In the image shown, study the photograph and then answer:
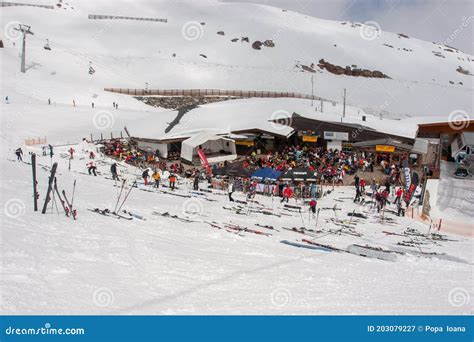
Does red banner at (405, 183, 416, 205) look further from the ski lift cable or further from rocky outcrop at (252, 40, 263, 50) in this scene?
rocky outcrop at (252, 40, 263, 50)

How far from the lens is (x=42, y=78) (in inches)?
1864

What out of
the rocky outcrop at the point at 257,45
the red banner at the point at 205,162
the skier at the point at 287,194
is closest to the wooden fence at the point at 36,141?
the red banner at the point at 205,162

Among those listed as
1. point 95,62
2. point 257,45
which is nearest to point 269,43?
point 257,45

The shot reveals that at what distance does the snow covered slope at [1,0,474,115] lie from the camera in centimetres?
5347

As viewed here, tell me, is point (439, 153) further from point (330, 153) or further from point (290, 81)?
point (290, 81)

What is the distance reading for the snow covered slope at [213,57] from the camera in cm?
5347

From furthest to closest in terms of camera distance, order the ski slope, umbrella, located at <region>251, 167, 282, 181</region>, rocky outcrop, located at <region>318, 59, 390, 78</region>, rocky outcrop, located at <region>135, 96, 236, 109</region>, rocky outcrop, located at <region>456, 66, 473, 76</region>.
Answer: rocky outcrop, located at <region>456, 66, 473, 76</region> < rocky outcrop, located at <region>318, 59, 390, 78</region> < rocky outcrop, located at <region>135, 96, 236, 109</region> < umbrella, located at <region>251, 167, 282, 181</region> < the ski slope

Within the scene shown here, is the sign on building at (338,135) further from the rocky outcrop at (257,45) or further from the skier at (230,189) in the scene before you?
the rocky outcrop at (257,45)

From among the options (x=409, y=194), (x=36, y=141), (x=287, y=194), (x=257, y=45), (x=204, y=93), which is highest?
(x=257, y=45)

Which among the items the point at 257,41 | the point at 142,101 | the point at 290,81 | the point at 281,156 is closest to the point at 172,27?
the point at 257,41

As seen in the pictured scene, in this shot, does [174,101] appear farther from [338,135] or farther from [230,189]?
[230,189]

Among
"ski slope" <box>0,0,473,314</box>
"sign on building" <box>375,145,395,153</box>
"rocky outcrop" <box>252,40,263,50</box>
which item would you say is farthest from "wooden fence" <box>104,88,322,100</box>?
"sign on building" <box>375,145,395,153</box>

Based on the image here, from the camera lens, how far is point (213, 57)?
73062 millimetres

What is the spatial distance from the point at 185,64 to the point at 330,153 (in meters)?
45.0
